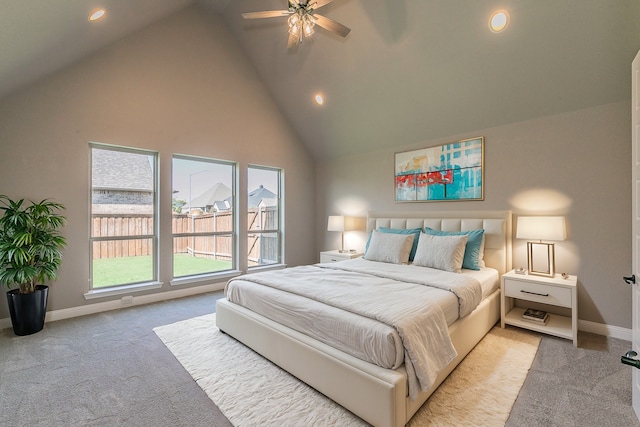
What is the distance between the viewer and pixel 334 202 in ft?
18.8

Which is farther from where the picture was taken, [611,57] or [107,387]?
[611,57]

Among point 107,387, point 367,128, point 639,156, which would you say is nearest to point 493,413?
point 639,156

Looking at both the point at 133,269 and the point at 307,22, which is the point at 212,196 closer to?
the point at 133,269

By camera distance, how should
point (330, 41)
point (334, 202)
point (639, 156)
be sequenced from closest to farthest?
1. point (639, 156)
2. point (330, 41)
3. point (334, 202)

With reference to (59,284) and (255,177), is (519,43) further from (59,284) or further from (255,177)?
Result: (59,284)

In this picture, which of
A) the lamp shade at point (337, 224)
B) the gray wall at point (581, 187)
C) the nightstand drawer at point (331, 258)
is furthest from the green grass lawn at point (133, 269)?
the gray wall at point (581, 187)

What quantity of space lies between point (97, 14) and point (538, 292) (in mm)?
5139

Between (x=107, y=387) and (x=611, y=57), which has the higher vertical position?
(x=611, y=57)

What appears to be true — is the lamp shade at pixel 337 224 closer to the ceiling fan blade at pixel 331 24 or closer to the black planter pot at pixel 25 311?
the ceiling fan blade at pixel 331 24

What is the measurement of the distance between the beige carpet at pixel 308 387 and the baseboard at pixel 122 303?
139 cm

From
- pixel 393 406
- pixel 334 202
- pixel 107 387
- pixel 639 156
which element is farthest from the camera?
pixel 334 202

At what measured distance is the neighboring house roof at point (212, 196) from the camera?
4688 millimetres

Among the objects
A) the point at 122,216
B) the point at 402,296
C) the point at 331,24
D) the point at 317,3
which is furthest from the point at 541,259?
the point at 122,216

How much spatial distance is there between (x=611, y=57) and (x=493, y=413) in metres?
3.24
